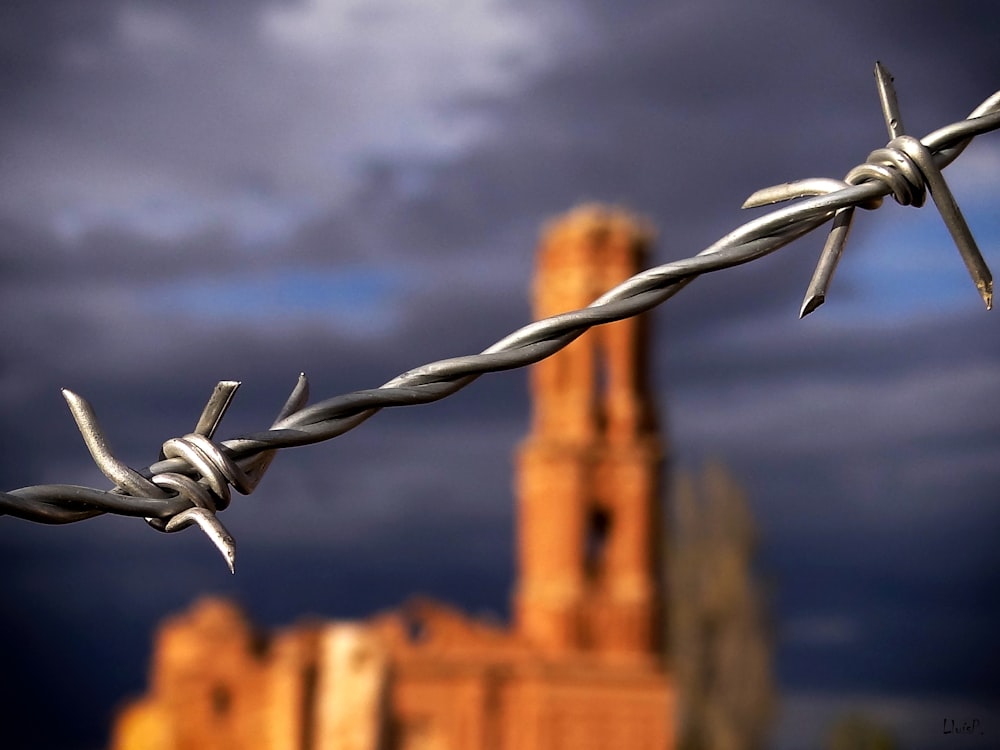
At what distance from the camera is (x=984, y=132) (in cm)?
82

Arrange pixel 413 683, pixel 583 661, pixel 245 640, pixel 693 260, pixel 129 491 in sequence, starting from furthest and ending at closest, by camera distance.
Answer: pixel 583 661
pixel 413 683
pixel 245 640
pixel 693 260
pixel 129 491

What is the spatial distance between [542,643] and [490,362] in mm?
21962

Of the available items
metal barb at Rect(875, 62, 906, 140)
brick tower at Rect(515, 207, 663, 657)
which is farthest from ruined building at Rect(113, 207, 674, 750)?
metal barb at Rect(875, 62, 906, 140)

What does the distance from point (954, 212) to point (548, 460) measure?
22269mm

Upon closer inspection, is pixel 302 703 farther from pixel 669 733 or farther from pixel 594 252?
pixel 594 252

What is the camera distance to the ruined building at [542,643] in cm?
1805

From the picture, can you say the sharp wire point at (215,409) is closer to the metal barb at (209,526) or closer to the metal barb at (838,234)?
the metal barb at (209,526)

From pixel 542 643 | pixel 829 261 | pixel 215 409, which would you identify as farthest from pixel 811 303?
pixel 542 643

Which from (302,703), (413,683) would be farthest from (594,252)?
(302,703)

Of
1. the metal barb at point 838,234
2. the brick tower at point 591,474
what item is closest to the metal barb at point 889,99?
the metal barb at point 838,234

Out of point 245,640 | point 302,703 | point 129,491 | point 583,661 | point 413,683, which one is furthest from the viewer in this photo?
point 583,661

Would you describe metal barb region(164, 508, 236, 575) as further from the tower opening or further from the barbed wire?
the tower opening

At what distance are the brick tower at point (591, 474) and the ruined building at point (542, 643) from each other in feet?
0.08

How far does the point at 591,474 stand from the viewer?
2312 cm
